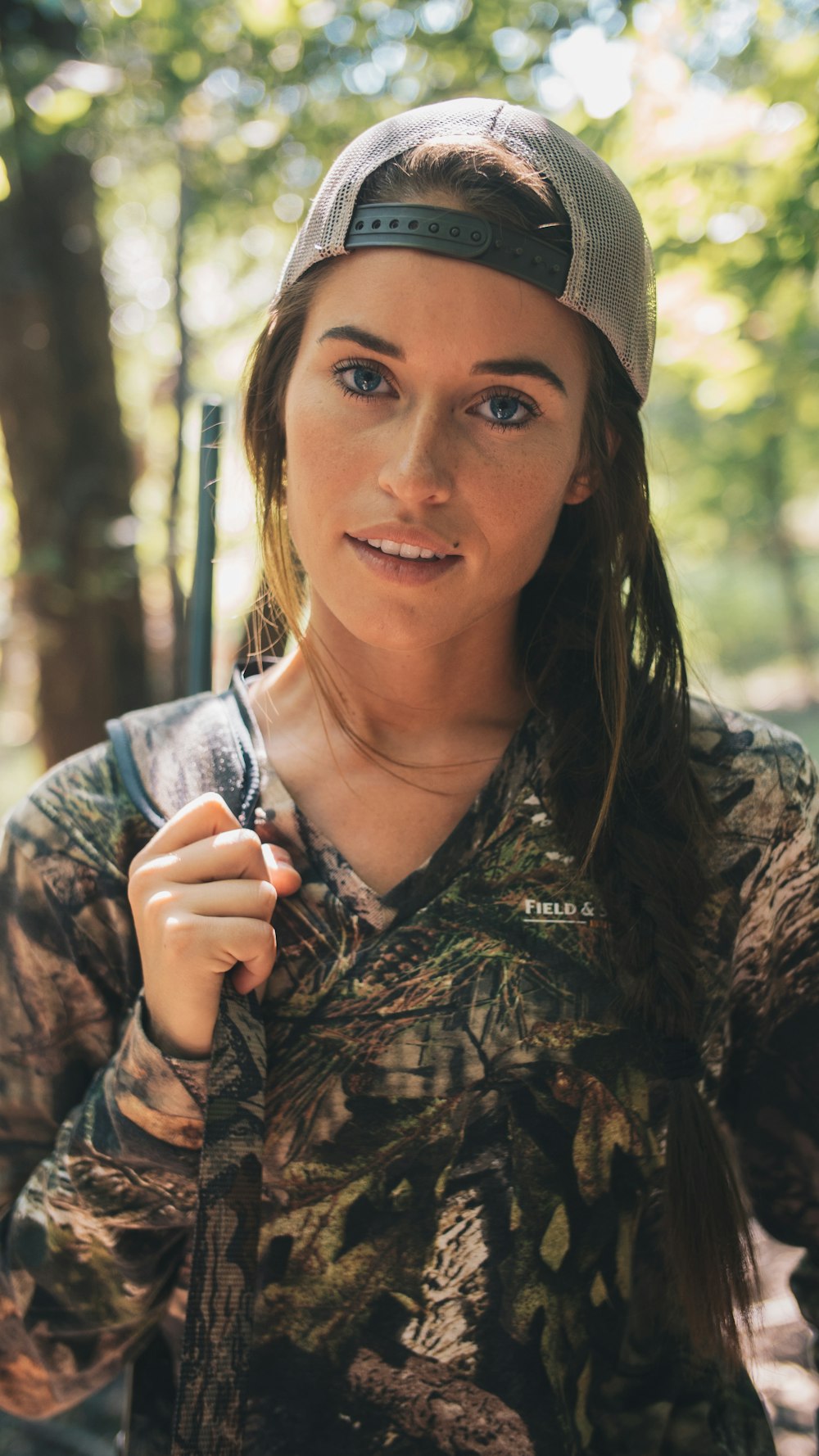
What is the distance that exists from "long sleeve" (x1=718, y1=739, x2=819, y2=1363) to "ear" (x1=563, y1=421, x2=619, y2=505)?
51 centimetres

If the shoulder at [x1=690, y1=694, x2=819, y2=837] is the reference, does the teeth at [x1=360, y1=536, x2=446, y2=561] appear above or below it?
above

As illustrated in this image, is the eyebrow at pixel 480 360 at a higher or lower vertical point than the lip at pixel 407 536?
higher

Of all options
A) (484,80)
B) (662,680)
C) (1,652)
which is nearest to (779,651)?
(1,652)

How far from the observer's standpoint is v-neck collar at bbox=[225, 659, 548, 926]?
5.19ft

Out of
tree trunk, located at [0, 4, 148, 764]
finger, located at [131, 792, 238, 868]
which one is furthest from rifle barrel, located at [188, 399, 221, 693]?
tree trunk, located at [0, 4, 148, 764]

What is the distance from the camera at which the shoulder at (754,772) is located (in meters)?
1.72

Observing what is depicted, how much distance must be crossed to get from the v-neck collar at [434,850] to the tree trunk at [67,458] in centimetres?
234

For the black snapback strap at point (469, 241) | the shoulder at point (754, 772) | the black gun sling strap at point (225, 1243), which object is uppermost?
the black snapback strap at point (469, 241)

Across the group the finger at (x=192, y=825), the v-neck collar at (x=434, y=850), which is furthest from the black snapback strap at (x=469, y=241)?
the finger at (x=192, y=825)

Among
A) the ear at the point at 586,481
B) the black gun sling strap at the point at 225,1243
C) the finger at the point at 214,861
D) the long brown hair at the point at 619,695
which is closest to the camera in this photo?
the black gun sling strap at the point at 225,1243

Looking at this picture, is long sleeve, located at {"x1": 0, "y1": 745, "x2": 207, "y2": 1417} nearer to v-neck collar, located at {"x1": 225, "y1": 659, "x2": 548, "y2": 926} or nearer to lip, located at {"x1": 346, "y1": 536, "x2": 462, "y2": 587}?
v-neck collar, located at {"x1": 225, "y1": 659, "x2": 548, "y2": 926}

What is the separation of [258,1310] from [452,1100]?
16.1 inches

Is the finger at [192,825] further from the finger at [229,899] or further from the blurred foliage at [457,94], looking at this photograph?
the blurred foliage at [457,94]

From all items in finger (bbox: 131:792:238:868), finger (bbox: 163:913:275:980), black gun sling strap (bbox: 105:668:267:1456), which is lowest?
black gun sling strap (bbox: 105:668:267:1456)
